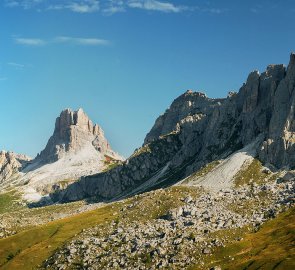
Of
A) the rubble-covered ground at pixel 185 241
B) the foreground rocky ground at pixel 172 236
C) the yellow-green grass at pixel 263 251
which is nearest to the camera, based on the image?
the yellow-green grass at pixel 263 251

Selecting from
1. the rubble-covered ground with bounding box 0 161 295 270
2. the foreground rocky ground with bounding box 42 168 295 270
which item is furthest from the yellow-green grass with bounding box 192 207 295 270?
the foreground rocky ground with bounding box 42 168 295 270

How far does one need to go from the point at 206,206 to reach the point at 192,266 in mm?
56493

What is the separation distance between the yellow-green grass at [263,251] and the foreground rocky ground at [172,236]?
314 centimetres

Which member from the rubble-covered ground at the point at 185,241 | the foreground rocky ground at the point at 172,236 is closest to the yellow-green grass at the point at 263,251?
the rubble-covered ground at the point at 185,241

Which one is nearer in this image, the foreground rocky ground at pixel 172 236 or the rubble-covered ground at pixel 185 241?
the rubble-covered ground at pixel 185 241

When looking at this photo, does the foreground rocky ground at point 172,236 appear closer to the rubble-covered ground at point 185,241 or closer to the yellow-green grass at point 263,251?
the rubble-covered ground at point 185,241

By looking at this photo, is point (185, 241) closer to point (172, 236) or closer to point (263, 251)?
point (172, 236)

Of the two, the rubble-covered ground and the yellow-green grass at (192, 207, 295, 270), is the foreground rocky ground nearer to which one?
the rubble-covered ground

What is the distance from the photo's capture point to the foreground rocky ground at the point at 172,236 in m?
148

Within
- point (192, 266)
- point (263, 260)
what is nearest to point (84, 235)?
point (192, 266)

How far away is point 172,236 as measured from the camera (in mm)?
161875

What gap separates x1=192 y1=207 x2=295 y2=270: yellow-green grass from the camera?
128625 mm

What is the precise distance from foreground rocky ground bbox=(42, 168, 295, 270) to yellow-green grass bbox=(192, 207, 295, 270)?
314cm

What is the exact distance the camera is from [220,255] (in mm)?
144000
